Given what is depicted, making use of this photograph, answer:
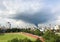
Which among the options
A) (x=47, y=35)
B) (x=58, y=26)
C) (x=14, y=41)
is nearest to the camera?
(x=14, y=41)

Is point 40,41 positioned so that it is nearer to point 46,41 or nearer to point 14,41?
point 46,41

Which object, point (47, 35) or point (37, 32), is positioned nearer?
point (47, 35)

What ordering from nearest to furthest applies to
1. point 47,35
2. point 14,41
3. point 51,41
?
1. point 14,41
2. point 51,41
3. point 47,35

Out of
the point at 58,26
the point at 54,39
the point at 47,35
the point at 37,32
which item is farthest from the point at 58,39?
the point at 58,26

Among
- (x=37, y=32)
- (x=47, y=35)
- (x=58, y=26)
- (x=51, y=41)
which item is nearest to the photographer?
(x=51, y=41)

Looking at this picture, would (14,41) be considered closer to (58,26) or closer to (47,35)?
(47,35)

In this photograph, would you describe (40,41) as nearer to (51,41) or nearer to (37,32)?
(51,41)

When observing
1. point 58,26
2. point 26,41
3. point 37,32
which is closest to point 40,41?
point 26,41

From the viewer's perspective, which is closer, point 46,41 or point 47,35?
point 46,41

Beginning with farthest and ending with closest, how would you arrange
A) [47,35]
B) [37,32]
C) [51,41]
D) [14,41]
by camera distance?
[37,32] → [47,35] → [51,41] → [14,41]
